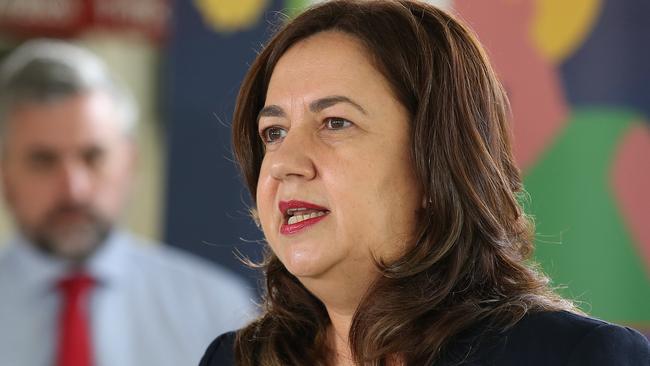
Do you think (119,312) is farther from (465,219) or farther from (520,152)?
(465,219)

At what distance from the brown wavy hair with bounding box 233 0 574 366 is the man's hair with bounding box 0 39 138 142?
1931 millimetres

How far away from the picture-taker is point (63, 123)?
316cm

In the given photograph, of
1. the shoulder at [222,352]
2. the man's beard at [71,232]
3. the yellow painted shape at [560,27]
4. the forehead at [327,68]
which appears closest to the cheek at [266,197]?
the forehead at [327,68]

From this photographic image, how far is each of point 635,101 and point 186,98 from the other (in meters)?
1.25

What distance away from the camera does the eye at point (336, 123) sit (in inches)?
52.3

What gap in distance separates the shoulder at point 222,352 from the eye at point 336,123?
36 cm

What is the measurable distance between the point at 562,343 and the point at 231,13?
2.06 m

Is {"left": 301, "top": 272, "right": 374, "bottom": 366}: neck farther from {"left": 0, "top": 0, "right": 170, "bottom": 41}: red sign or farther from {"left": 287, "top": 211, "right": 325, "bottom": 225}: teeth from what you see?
{"left": 0, "top": 0, "right": 170, "bottom": 41}: red sign

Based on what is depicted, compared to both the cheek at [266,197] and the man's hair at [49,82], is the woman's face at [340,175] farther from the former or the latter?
the man's hair at [49,82]

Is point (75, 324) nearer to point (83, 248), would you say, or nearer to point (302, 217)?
point (83, 248)

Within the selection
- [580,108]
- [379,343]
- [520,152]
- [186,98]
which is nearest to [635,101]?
[580,108]

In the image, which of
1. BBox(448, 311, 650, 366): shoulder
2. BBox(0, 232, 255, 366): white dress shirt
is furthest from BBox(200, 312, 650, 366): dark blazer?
BBox(0, 232, 255, 366): white dress shirt

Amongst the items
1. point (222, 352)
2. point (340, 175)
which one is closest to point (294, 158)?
point (340, 175)

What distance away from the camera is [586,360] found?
1.19m
